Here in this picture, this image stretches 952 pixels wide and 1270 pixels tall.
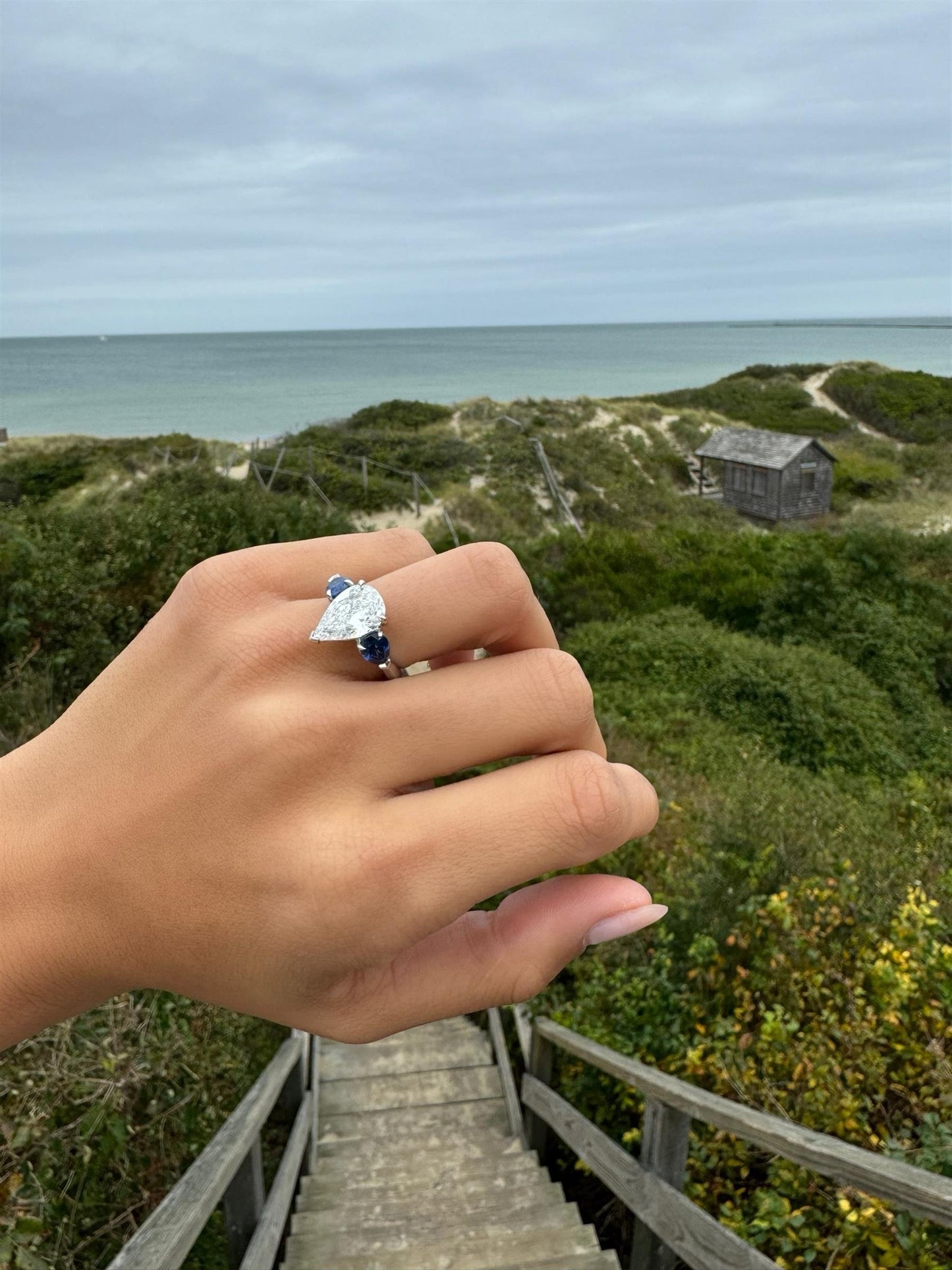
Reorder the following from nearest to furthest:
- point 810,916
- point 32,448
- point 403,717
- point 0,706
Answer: point 403,717 < point 810,916 < point 0,706 < point 32,448

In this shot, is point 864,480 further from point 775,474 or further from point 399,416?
point 399,416

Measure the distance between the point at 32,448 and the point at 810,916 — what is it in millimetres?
32742

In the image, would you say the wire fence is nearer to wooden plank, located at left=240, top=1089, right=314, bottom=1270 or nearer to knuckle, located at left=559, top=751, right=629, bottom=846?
wooden plank, located at left=240, top=1089, right=314, bottom=1270

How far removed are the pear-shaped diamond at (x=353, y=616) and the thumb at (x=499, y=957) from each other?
0.41 metres

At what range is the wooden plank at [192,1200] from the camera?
77.0 inches

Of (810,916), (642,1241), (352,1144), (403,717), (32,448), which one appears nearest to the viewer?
(403,717)

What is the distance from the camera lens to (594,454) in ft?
102

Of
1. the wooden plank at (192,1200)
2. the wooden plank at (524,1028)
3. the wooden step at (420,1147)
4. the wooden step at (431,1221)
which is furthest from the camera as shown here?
the wooden plank at (524,1028)

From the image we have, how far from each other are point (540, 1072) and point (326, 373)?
11371 centimetres

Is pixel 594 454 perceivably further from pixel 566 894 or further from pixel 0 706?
pixel 566 894

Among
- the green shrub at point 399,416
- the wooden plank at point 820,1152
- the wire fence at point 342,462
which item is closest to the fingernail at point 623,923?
the wooden plank at point 820,1152

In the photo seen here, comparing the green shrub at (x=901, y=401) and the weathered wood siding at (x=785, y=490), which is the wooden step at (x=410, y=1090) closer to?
the weathered wood siding at (x=785, y=490)

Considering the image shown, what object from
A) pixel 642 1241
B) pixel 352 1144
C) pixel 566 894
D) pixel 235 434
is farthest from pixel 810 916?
pixel 235 434

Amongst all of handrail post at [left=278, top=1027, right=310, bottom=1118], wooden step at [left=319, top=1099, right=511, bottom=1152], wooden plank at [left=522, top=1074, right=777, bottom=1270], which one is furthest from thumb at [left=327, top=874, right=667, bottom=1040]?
wooden step at [left=319, top=1099, right=511, bottom=1152]
